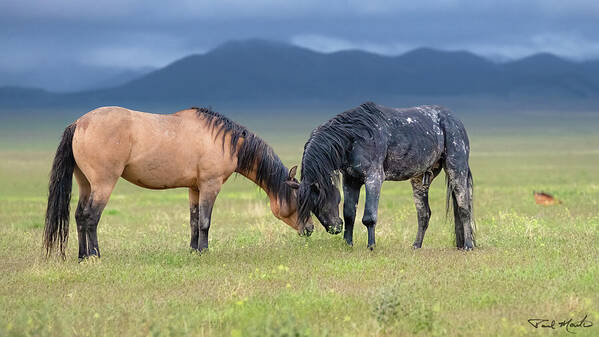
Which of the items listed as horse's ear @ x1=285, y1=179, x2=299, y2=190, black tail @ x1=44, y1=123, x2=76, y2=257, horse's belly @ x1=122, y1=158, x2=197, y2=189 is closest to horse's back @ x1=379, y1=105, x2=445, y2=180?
horse's ear @ x1=285, y1=179, x2=299, y2=190

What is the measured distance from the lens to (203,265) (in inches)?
421

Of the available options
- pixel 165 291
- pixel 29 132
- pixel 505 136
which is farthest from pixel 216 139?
pixel 29 132

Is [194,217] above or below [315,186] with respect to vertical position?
below

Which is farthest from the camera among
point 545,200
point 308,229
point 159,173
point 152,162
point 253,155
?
point 545,200

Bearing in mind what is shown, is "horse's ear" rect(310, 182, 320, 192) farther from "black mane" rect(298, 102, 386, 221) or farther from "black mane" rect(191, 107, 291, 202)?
"black mane" rect(191, 107, 291, 202)

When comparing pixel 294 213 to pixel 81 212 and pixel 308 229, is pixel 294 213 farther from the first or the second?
pixel 81 212

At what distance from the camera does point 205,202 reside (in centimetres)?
1159

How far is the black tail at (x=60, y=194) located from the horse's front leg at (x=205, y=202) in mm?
1935

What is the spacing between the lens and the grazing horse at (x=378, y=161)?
11.4m

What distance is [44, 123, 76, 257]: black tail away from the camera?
433 inches

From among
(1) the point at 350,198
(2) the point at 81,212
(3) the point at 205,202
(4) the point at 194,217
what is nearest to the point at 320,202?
(1) the point at 350,198

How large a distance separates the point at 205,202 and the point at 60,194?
2111 mm

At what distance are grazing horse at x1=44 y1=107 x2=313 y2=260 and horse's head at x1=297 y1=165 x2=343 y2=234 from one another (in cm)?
34

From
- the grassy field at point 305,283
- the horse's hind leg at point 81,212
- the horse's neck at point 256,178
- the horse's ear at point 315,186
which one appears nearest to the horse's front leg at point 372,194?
the grassy field at point 305,283
